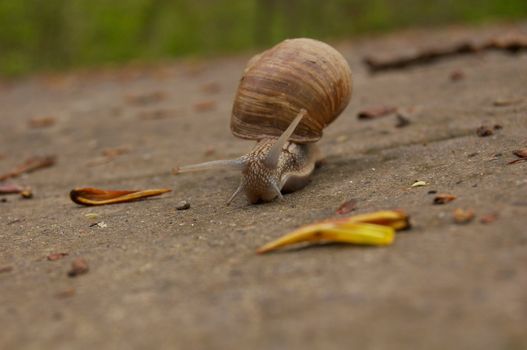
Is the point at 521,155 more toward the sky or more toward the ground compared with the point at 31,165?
more toward the sky

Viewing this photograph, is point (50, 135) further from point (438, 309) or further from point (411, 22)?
point (411, 22)

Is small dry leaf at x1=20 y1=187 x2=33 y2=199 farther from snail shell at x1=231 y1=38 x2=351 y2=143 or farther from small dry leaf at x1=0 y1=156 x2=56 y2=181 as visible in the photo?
snail shell at x1=231 y1=38 x2=351 y2=143

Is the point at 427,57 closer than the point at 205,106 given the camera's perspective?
No

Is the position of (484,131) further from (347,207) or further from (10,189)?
(10,189)

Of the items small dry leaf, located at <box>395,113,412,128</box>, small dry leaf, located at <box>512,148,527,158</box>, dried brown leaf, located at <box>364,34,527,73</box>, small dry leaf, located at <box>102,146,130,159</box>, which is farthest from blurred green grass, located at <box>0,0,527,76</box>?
small dry leaf, located at <box>512,148,527,158</box>

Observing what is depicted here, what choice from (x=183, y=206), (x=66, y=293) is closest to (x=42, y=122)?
(x=183, y=206)

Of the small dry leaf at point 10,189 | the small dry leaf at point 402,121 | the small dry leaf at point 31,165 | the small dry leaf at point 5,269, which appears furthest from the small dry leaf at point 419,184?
the small dry leaf at point 31,165
